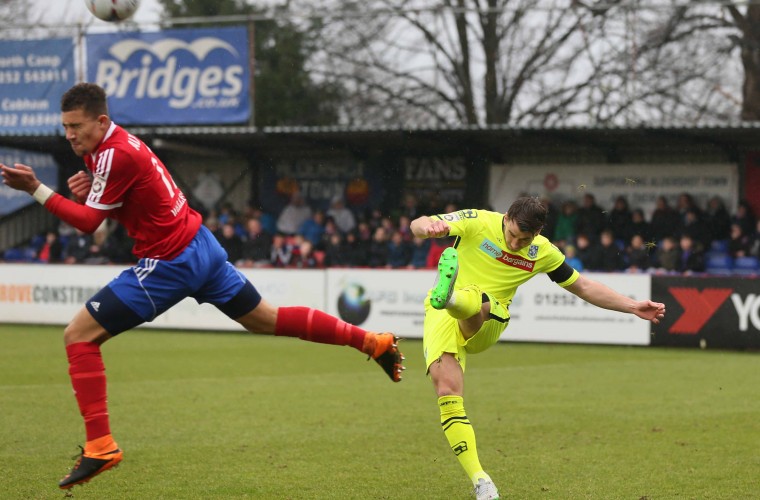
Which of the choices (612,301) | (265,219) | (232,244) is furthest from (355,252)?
(612,301)

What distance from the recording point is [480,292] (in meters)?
6.56

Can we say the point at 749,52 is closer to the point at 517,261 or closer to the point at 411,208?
the point at 411,208

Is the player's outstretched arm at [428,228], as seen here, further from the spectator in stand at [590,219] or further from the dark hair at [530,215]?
the spectator in stand at [590,219]

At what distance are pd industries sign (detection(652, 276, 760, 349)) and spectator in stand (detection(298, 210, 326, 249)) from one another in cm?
789

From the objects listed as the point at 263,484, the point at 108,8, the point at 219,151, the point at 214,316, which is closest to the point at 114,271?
the point at 214,316

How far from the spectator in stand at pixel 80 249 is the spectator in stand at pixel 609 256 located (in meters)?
10.1

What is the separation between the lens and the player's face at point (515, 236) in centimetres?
649

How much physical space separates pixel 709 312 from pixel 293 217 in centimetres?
1029

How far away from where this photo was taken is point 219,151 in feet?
80.1

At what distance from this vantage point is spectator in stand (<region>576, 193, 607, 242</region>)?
64.7 feet

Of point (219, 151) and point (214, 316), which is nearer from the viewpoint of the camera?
point (214, 316)

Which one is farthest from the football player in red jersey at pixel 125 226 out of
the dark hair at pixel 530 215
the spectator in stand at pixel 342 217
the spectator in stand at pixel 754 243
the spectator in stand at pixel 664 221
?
the spectator in stand at pixel 342 217

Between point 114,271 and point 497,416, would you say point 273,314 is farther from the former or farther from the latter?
point 114,271

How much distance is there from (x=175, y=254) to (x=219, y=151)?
18580mm
